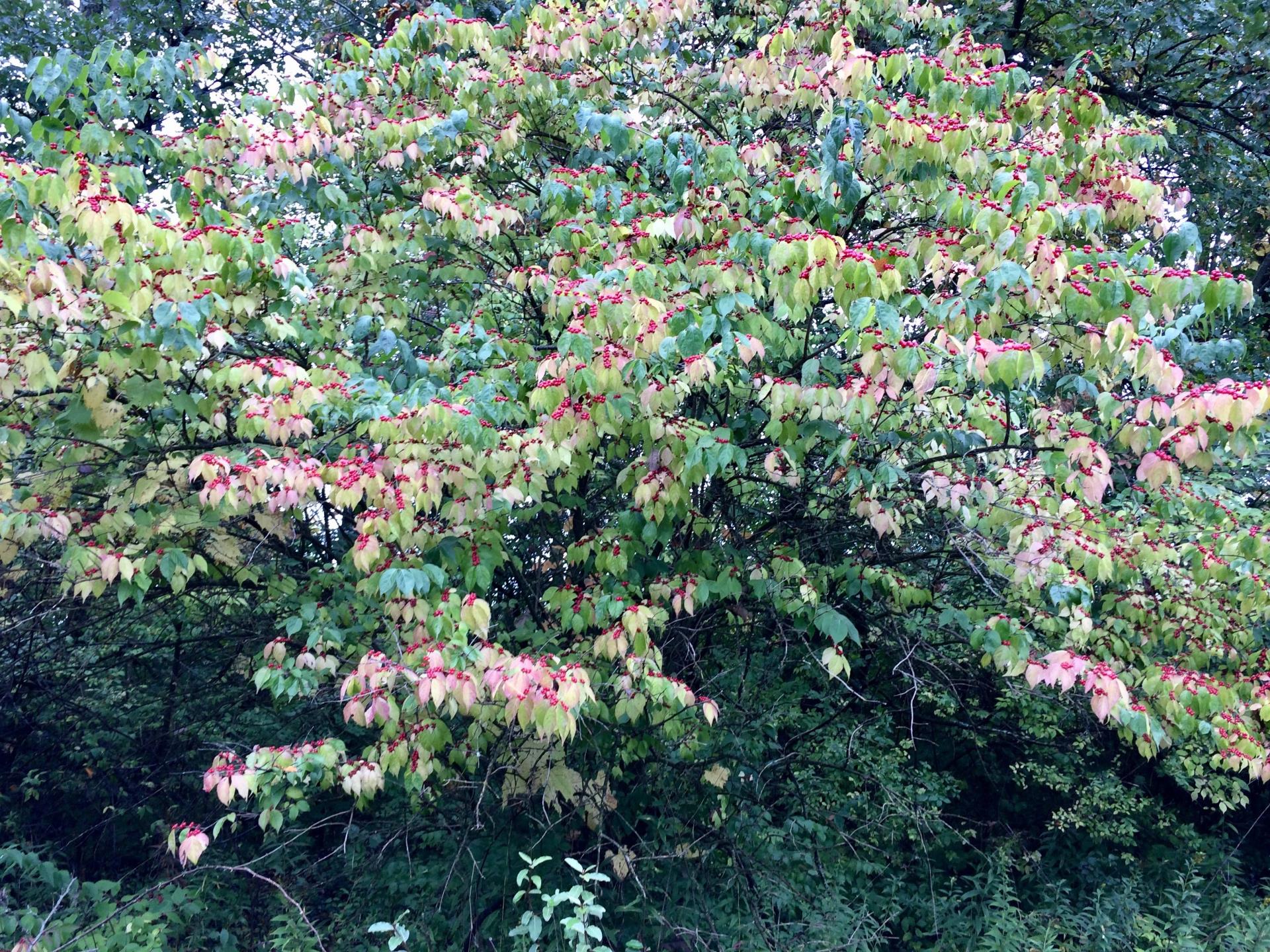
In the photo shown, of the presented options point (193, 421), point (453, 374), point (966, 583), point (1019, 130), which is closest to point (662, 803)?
point (966, 583)

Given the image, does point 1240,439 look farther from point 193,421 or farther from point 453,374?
point 193,421

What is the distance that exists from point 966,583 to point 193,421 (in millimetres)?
4153

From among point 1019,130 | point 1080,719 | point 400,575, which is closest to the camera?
point 400,575

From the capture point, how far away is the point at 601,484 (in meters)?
5.06

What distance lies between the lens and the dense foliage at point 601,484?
342 centimetres

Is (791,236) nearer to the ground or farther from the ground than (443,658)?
farther from the ground

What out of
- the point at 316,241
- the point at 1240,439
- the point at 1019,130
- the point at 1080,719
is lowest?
the point at 1080,719

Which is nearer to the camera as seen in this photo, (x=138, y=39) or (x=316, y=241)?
(x=316, y=241)

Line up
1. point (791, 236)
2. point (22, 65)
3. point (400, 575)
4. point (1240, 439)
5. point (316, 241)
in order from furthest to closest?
1. point (22, 65)
2. point (316, 241)
3. point (791, 236)
4. point (400, 575)
5. point (1240, 439)

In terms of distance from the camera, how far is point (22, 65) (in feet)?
29.2

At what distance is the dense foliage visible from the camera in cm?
342

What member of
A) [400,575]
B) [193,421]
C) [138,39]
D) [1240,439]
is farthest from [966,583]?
[138,39]

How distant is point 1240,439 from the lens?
315 cm

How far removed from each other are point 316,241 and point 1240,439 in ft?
14.8
